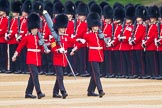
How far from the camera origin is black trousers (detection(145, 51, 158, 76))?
2311 centimetres

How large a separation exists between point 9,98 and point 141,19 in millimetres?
5988

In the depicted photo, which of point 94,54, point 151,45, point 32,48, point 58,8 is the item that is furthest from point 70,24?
point 32,48

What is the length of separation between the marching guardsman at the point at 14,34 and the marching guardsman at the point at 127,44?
2537 mm

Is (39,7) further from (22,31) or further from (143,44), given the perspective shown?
(143,44)

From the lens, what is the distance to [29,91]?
18328mm

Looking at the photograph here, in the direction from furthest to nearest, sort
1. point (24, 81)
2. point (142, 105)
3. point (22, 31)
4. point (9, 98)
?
point (22, 31) < point (24, 81) < point (9, 98) < point (142, 105)

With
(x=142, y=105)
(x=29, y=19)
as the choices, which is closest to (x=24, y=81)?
(x=29, y=19)

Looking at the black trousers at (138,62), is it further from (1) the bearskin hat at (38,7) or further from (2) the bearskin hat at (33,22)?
(2) the bearskin hat at (33,22)

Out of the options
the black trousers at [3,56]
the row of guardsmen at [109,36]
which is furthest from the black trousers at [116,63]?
the black trousers at [3,56]

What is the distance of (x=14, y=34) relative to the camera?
23391mm

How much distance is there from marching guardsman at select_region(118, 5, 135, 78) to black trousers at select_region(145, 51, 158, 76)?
0.47 meters

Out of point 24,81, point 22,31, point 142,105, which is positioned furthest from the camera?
point 22,31

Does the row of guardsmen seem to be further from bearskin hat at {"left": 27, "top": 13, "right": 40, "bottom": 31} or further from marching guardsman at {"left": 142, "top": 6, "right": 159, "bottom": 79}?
bearskin hat at {"left": 27, "top": 13, "right": 40, "bottom": 31}

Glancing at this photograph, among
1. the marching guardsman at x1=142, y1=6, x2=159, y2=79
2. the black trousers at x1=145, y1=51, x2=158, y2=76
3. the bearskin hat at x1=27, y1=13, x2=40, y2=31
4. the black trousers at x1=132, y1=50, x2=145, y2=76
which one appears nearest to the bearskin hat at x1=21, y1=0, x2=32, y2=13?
the black trousers at x1=132, y1=50, x2=145, y2=76
